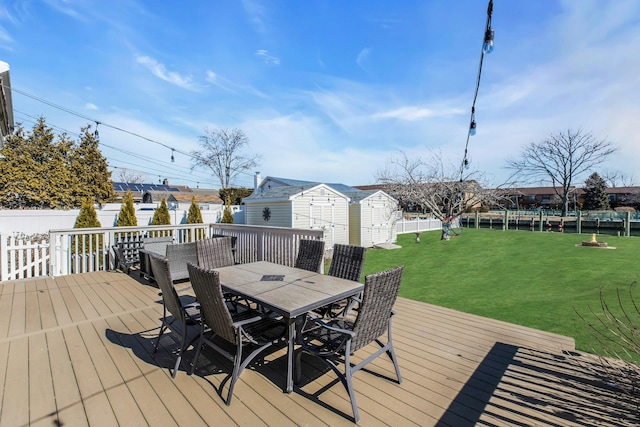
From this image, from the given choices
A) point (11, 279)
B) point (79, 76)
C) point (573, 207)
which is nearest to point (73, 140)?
point (79, 76)

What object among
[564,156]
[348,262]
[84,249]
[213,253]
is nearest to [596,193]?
[564,156]

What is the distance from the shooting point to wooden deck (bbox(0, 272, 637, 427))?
1.87m

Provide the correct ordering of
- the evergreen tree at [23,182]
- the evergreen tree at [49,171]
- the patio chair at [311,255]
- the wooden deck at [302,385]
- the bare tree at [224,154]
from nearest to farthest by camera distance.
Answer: the wooden deck at [302,385] < the patio chair at [311,255] < the evergreen tree at [23,182] < the evergreen tree at [49,171] < the bare tree at [224,154]

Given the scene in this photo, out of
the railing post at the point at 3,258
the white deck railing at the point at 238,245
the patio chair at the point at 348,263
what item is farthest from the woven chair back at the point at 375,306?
the railing post at the point at 3,258

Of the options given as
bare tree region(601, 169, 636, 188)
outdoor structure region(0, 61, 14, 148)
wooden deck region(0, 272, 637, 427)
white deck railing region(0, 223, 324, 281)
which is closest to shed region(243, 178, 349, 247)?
white deck railing region(0, 223, 324, 281)

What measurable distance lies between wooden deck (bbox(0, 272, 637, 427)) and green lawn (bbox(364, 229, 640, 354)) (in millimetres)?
1316

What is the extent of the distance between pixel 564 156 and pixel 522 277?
3083cm

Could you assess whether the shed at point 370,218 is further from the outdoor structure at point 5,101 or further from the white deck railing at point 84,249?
the outdoor structure at point 5,101

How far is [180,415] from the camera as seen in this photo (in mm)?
1872

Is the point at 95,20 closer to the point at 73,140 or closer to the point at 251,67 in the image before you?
the point at 251,67

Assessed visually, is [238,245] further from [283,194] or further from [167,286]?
[283,194]

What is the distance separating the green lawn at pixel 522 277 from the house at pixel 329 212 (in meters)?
1.69

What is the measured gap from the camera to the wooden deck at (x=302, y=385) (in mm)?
1868

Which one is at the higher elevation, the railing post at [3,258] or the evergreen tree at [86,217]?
the evergreen tree at [86,217]
